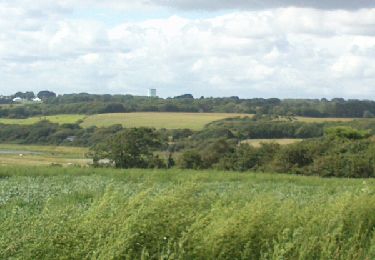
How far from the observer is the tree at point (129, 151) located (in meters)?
42.6

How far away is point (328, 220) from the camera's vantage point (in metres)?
10.3

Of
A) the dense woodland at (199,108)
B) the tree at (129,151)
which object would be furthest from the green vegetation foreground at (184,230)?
the dense woodland at (199,108)

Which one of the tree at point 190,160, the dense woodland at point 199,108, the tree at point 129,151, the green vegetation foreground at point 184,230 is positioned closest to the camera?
the green vegetation foreground at point 184,230

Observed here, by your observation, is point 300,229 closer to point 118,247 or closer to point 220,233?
point 220,233

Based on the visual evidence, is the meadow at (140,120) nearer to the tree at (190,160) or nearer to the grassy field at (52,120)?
the grassy field at (52,120)

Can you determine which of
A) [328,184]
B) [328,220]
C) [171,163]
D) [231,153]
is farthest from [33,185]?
[231,153]

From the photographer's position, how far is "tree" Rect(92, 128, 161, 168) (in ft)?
140

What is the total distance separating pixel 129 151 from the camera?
43.5 metres

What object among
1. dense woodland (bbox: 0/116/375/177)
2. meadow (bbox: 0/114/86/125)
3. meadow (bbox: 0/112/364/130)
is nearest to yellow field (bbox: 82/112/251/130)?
meadow (bbox: 0/112/364/130)

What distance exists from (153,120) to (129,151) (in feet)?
161

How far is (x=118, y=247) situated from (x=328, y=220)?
4041 millimetres

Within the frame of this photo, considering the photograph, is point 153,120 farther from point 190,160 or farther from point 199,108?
point 190,160

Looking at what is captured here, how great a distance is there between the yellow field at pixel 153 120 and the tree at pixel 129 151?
124 ft

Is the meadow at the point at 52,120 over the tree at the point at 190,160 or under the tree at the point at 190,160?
over
